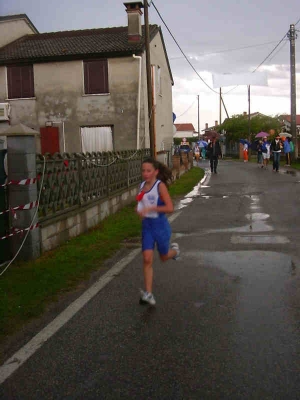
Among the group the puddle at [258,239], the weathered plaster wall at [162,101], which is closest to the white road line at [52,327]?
the puddle at [258,239]

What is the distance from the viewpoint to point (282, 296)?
19.3 ft

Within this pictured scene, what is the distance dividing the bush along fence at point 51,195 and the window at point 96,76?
13.5 m

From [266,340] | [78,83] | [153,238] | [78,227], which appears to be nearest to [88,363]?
[266,340]

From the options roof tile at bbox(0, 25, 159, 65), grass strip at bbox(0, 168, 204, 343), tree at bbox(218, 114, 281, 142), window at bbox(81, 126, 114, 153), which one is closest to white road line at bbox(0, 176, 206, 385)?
grass strip at bbox(0, 168, 204, 343)

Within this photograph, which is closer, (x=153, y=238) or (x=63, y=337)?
(x=63, y=337)

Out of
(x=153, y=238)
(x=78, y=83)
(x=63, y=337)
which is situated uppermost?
→ (x=78, y=83)

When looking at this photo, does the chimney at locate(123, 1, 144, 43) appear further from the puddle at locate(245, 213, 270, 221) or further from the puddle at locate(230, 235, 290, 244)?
the puddle at locate(230, 235, 290, 244)

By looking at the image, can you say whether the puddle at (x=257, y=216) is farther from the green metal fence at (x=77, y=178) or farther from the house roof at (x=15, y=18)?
the house roof at (x=15, y=18)

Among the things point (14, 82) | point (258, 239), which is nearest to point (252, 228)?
point (258, 239)

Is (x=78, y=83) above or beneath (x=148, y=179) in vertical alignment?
above

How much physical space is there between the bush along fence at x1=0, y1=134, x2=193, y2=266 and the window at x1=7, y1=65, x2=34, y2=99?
15.0m

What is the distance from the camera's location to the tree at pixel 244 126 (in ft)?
232

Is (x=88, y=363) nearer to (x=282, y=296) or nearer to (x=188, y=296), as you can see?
(x=188, y=296)

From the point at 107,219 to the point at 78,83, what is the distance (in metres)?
15.6
